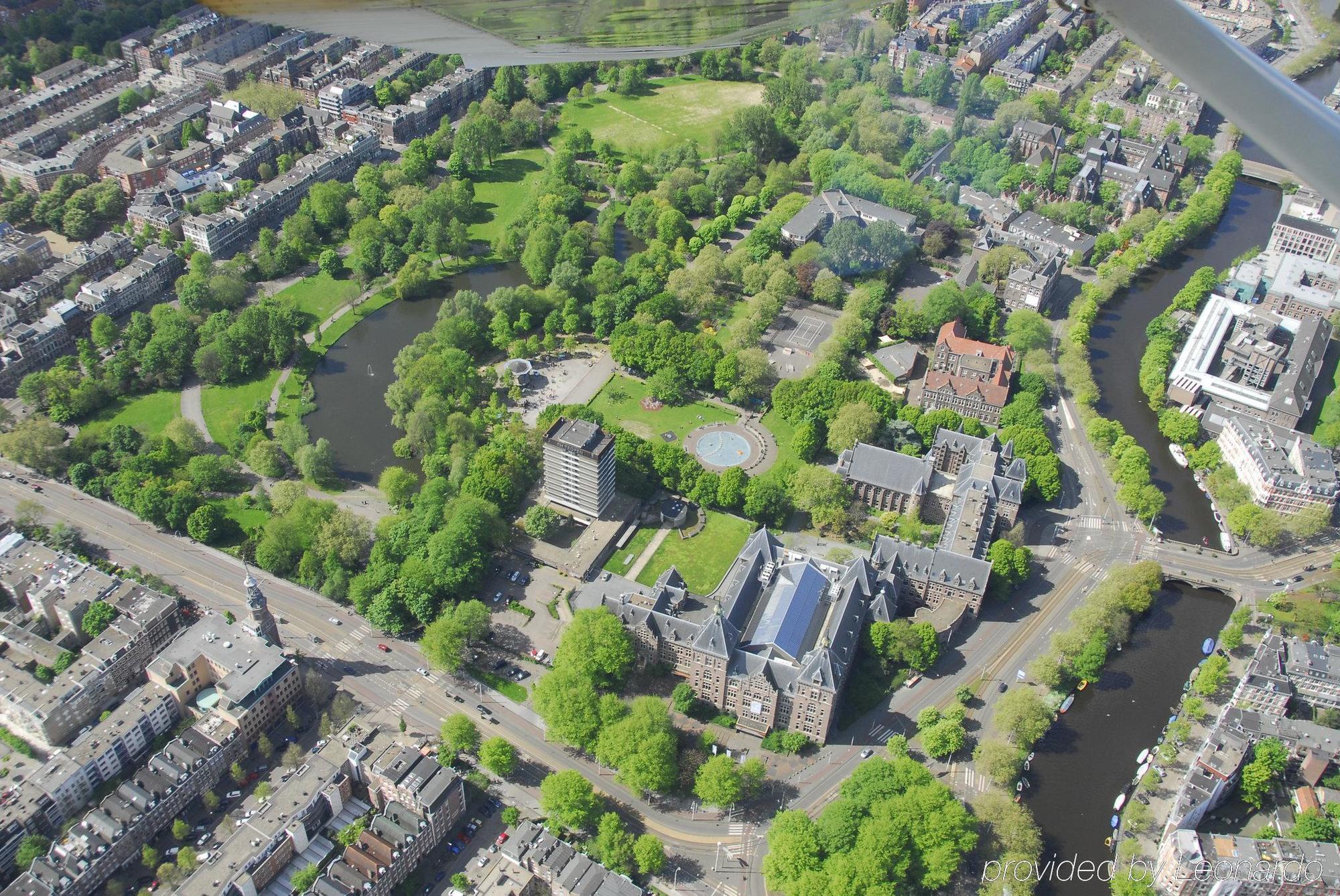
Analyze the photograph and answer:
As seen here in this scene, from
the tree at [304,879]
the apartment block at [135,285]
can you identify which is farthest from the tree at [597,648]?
the apartment block at [135,285]

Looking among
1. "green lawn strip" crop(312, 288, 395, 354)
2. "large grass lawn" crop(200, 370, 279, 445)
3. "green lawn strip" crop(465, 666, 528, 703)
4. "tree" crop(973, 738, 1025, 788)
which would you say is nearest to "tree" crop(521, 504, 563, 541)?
"green lawn strip" crop(465, 666, 528, 703)

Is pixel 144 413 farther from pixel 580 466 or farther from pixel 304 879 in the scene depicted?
pixel 304 879

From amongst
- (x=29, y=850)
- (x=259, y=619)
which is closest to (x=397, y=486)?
(x=259, y=619)

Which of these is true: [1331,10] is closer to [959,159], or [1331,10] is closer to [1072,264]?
[1072,264]

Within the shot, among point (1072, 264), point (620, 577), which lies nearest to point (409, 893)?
point (620, 577)

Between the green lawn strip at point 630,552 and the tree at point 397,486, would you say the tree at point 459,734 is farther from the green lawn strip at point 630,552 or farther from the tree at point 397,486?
the tree at point 397,486

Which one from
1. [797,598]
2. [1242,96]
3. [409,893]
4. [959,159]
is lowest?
[409,893]
